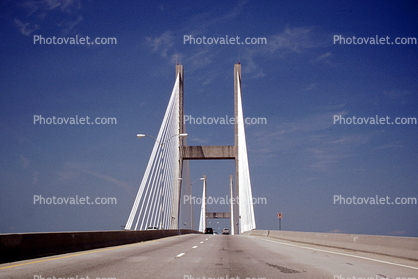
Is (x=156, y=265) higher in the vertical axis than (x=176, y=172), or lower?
lower

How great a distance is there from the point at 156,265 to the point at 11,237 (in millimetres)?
3418

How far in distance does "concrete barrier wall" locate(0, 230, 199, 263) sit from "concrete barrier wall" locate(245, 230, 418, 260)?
899 cm

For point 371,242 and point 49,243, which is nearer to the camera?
point 49,243

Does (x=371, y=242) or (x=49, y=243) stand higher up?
(x=49, y=243)

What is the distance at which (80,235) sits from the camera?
14.7m

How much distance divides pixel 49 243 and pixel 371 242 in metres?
9.68

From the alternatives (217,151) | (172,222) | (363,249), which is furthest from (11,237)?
(217,151)

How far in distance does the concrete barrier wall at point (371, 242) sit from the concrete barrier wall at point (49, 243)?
8.99m

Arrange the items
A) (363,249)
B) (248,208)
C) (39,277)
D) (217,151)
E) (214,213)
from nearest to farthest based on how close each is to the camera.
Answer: (39,277) → (363,249) → (248,208) → (217,151) → (214,213)

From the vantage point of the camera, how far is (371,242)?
1393 cm

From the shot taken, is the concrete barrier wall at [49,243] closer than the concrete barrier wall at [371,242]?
Yes

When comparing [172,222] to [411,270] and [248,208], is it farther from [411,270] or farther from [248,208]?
[411,270]

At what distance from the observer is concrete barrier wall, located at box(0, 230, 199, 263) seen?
10.1 m

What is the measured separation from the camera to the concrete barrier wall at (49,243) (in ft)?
33.2
